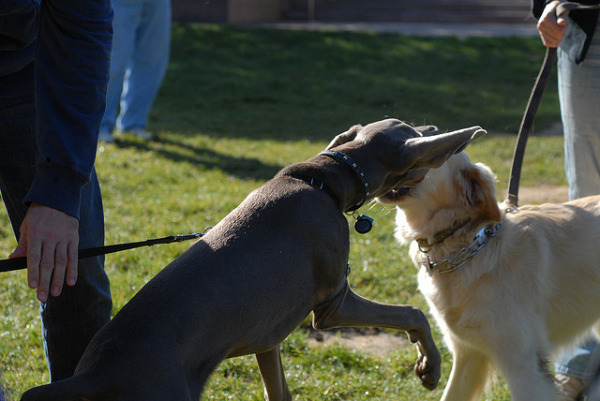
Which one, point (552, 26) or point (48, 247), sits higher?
point (552, 26)

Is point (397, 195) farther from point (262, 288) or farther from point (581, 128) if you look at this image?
point (581, 128)

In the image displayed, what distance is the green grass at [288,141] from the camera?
12.6 ft

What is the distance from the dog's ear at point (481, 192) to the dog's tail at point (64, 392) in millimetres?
1841

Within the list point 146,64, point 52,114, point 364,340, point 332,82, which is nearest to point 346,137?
point 52,114

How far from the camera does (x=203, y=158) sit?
8.22 meters

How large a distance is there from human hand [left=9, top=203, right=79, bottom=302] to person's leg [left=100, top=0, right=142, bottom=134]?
19.0ft

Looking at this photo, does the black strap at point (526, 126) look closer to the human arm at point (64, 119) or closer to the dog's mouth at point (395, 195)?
the dog's mouth at point (395, 195)

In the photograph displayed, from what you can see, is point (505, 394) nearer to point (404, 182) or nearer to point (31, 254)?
point (404, 182)

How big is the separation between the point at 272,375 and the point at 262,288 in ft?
2.68

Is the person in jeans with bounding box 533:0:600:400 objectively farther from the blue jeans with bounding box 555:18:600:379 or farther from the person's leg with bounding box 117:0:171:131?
the person's leg with bounding box 117:0:171:131

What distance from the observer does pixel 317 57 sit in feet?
52.7

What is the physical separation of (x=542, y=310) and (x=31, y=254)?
2.15 meters

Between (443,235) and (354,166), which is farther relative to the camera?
(443,235)

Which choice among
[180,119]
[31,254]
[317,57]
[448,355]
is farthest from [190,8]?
[31,254]
